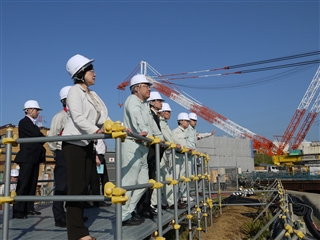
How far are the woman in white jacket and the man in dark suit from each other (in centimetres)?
195

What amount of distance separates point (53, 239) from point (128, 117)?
5.35ft

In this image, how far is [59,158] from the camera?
451 centimetres

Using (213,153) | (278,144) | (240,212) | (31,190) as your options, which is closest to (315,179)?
(213,153)

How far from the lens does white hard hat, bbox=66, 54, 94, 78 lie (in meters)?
3.30

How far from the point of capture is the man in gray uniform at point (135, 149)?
396cm

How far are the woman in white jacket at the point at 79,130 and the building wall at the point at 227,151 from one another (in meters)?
26.0

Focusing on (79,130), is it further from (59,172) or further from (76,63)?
(59,172)

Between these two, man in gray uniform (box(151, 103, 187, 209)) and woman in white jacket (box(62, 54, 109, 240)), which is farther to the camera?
man in gray uniform (box(151, 103, 187, 209))

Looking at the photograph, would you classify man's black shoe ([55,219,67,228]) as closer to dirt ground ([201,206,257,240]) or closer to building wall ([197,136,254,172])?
dirt ground ([201,206,257,240])

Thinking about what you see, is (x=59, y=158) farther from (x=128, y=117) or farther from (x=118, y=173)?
(x=118, y=173)

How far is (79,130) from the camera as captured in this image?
3.20 metres

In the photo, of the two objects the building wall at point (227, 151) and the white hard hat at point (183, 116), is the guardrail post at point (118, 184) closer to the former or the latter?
the white hard hat at point (183, 116)

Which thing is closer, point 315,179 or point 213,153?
point 315,179

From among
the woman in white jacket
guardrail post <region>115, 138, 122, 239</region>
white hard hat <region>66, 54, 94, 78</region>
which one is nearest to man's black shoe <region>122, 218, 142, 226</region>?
the woman in white jacket
